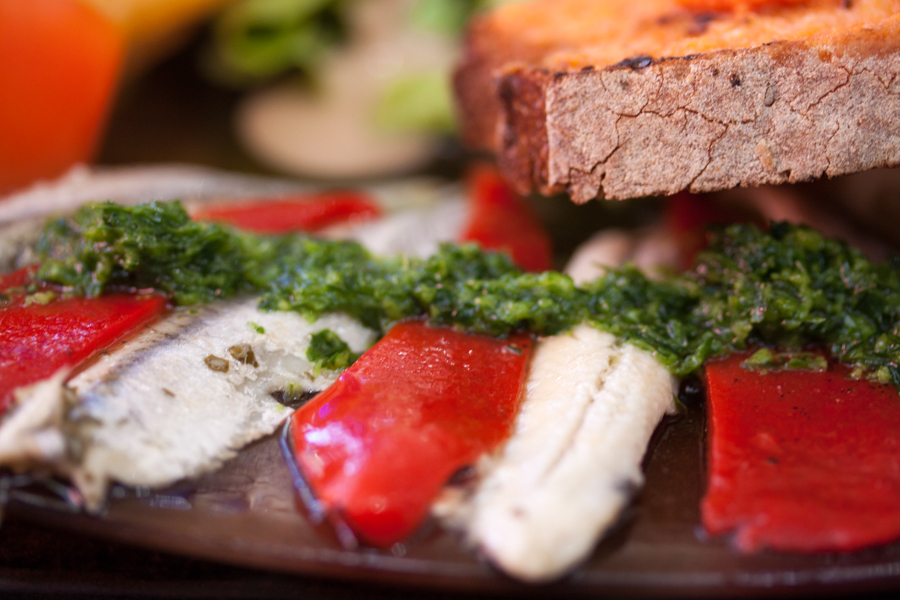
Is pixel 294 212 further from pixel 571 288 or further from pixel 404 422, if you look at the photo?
pixel 404 422

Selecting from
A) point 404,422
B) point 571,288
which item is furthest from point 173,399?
point 571,288

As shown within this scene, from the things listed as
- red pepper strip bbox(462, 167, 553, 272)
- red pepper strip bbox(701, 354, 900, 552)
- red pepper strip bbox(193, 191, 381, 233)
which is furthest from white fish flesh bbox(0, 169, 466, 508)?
red pepper strip bbox(701, 354, 900, 552)

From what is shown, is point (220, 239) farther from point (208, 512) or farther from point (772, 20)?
point (772, 20)

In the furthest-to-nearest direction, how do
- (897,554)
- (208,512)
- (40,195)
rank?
1. (40,195)
2. (208,512)
3. (897,554)

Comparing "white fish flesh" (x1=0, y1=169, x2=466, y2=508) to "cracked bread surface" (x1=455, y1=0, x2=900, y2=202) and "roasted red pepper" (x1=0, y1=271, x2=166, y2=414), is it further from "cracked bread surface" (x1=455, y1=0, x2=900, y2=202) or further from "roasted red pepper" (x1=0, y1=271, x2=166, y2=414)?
"cracked bread surface" (x1=455, y1=0, x2=900, y2=202)

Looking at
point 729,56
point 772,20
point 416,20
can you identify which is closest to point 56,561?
point 729,56

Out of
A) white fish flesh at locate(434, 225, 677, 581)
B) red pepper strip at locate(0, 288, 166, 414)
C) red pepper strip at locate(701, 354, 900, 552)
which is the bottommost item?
red pepper strip at locate(701, 354, 900, 552)

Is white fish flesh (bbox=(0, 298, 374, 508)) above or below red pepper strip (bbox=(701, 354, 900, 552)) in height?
above
